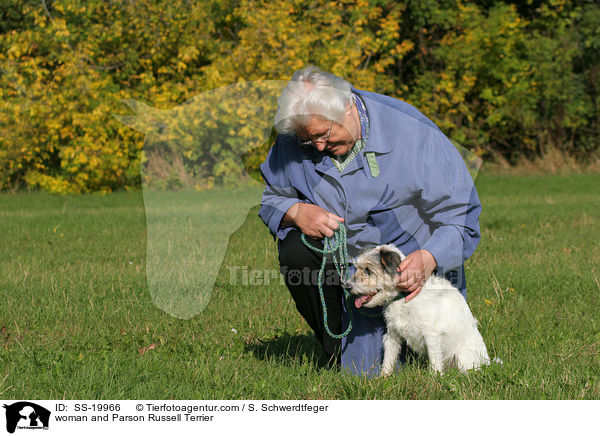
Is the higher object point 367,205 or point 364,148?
point 364,148

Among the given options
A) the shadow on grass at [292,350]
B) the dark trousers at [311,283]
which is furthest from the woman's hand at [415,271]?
the shadow on grass at [292,350]

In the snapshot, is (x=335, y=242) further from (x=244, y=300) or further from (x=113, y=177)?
(x=113, y=177)

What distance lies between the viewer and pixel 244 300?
20.0 feet

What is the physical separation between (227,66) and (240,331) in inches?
545

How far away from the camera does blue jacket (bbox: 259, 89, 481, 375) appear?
13.2 feet

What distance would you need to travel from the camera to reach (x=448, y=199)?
4.03 m

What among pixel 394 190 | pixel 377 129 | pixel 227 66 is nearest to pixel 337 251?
pixel 394 190

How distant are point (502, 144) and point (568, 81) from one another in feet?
12.4

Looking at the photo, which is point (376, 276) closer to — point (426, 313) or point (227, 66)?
point (426, 313)

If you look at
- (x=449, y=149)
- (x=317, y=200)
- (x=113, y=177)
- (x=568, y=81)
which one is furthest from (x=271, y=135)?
(x=568, y=81)

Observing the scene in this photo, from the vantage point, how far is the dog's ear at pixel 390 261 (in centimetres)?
383
